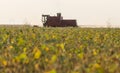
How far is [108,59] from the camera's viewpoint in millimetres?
4688

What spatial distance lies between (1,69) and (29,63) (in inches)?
15.5

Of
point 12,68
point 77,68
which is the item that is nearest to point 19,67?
point 12,68

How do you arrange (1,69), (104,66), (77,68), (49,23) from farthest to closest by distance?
(49,23) < (1,69) < (104,66) < (77,68)

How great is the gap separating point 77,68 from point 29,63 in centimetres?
98

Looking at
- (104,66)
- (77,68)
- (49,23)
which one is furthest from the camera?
(49,23)

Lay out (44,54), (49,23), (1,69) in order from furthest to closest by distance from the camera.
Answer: (49,23)
(44,54)
(1,69)

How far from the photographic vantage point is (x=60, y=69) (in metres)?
4.23

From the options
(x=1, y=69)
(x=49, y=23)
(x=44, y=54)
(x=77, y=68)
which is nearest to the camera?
(x=77, y=68)

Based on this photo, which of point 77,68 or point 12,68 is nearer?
point 77,68

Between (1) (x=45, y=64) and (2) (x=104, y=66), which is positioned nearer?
(2) (x=104, y=66)

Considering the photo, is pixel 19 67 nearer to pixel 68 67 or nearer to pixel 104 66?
pixel 68 67

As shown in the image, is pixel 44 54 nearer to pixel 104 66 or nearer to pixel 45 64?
pixel 45 64

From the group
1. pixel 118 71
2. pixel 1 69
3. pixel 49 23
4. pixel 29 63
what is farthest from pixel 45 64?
pixel 49 23

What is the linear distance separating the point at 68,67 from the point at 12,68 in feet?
2.19
